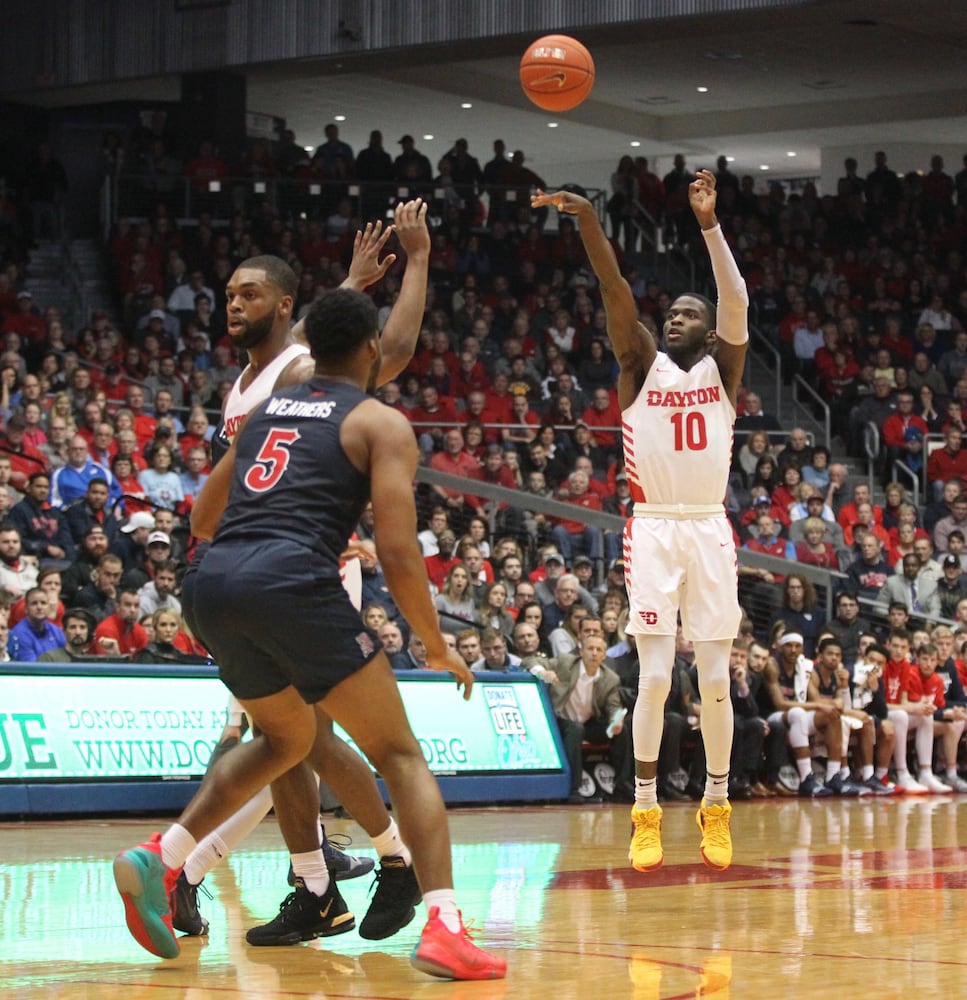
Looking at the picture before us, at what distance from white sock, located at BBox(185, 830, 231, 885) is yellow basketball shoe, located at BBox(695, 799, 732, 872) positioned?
247 centimetres

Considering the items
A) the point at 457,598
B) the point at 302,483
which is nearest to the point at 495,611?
the point at 457,598

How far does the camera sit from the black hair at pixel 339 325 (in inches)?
207

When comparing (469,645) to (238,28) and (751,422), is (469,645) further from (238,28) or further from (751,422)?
(238,28)

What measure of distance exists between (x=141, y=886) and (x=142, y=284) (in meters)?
18.3

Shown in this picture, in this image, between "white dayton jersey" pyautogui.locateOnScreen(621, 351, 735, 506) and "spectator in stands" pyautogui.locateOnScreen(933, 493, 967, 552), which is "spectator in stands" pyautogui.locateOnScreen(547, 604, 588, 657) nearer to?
"spectator in stands" pyautogui.locateOnScreen(933, 493, 967, 552)

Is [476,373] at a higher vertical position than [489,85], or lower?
lower

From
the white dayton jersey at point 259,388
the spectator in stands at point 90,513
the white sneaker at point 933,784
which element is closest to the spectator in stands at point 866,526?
the white sneaker at point 933,784

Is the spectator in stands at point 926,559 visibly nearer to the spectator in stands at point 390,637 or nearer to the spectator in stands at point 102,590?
the spectator in stands at point 390,637

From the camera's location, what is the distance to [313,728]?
541cm

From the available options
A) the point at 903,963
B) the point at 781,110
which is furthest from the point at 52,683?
the point at 781,110

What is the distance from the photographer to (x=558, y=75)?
32.3ft

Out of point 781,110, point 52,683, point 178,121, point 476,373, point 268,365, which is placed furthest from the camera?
point 781,110

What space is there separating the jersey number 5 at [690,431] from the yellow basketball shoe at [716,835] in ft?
5.01

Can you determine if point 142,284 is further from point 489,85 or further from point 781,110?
point 781,110
